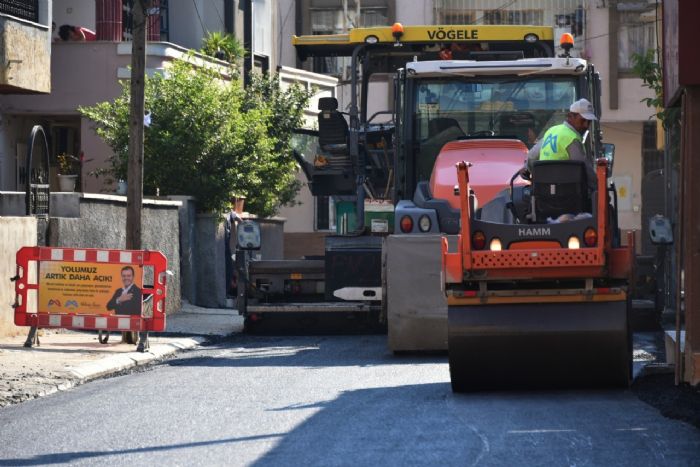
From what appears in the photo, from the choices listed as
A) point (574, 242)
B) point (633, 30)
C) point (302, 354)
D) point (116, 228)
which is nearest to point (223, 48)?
point (116, 228)

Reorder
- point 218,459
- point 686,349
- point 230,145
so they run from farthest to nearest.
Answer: point 230,145 < point 686,349 < point 218,459

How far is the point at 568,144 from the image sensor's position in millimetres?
13133

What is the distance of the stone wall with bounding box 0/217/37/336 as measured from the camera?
61.9 ft

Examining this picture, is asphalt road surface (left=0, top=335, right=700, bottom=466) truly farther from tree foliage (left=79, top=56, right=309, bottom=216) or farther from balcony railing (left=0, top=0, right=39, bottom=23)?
tree foliage (left=79, top=56, right=309, bottom=216)

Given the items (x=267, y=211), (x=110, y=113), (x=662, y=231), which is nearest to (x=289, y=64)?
(x=267, y=211)

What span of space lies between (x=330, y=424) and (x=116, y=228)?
1287cm

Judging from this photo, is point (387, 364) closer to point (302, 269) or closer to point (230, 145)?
point (302, 269)

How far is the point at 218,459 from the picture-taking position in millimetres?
9555

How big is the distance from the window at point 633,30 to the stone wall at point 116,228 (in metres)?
19.2

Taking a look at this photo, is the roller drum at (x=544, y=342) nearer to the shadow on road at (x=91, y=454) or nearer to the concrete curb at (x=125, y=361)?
the shadow on road at (x=91, y=454)

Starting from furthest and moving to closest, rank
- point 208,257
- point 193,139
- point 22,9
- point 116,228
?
point 208,257 → point 193,139 → point 22,9 → point 116,228

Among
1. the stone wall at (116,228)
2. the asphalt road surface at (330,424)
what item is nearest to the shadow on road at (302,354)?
the asphalt road surface at (330,424)

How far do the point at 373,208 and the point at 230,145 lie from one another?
8.50 metres

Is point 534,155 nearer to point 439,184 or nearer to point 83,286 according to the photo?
point 439,184
